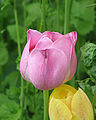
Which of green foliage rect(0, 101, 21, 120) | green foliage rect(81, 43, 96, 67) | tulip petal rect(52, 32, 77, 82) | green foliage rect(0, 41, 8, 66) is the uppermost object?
tulip petal rect(52, 32, 77, 82)

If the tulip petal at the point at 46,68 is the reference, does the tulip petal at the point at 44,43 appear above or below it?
above

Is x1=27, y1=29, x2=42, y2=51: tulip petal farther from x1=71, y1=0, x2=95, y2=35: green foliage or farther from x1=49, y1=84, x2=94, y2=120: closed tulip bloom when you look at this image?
x1=71, y1=0, x2=95, y2=35: green foliage

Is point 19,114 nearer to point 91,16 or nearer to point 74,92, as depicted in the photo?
point 74,92

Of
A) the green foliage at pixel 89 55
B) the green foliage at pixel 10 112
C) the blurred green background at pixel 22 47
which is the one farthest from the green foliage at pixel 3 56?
the green foliage at pixel 89 55

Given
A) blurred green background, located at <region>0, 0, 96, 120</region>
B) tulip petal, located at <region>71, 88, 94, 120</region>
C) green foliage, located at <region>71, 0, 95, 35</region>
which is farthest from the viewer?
green foliage, located at <region>71, 0, 95, 35</region>

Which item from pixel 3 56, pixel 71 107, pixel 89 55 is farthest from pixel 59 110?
pixel 3 56

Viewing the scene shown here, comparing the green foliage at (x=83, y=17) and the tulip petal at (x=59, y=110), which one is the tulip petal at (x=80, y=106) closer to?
the tulip petal at (x=59, y=110)

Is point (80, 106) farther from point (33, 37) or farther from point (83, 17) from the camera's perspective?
point (83, 17)

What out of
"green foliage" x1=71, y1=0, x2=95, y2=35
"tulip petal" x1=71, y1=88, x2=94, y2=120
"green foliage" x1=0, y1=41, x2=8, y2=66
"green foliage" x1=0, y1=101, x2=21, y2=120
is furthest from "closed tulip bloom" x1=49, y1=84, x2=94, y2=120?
"green foliage" x1=71, y1=0, x2=95, y2=35
